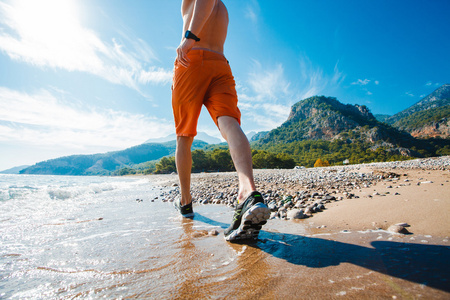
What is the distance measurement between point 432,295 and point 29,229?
3533 mm

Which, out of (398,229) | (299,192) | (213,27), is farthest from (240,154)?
(299,192)

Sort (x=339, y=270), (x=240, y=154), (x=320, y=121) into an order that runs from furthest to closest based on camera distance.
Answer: (x=320, y=121)
(x=240, y=154)
(x=339, y=270)

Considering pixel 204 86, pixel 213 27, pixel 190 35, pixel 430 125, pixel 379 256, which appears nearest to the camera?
pixel 379 256

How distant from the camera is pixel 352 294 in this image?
87cm

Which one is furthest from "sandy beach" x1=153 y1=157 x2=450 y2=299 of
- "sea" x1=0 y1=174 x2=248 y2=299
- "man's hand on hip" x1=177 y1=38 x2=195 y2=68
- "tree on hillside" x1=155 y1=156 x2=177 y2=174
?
"tree on hillside" x1=155 y1=156 x2=177 y2=174

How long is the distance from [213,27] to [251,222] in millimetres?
2160

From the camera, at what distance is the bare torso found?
2.29 meters

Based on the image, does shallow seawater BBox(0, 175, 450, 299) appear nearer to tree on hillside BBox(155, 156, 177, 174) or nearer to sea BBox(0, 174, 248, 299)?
sea BBox(0, 174, 248, 299)

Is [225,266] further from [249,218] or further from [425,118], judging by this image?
[425,118]

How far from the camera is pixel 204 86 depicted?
2.23 m

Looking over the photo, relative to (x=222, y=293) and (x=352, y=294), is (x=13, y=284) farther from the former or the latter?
(x=352, y=294)

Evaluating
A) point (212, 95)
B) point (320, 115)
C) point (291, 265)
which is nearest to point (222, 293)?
point (291, 265)

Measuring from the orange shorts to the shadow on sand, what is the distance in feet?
4.17

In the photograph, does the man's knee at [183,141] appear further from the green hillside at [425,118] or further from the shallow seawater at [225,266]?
the green hillside at [425,118]
